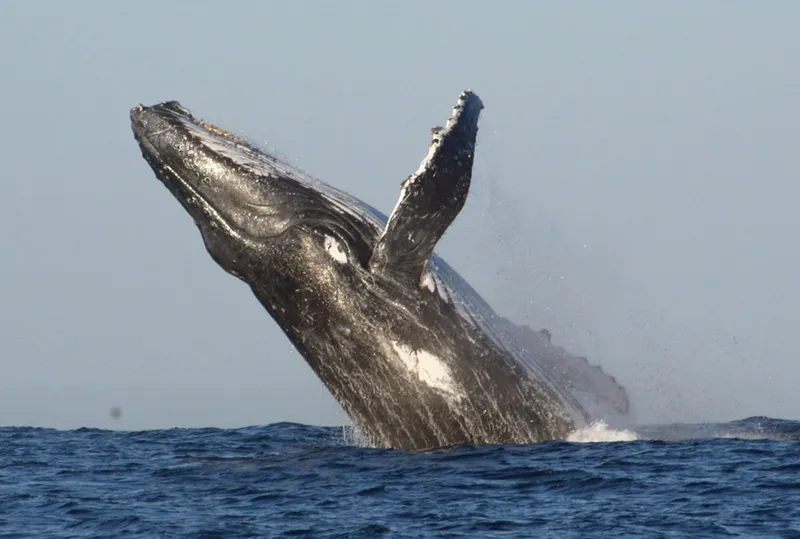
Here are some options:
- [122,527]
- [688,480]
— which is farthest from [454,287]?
[122,527]

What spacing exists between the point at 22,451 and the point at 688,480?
11.9 metres

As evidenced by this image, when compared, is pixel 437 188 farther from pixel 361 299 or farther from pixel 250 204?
pixel 250 204

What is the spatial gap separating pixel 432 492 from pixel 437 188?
3.42 meters

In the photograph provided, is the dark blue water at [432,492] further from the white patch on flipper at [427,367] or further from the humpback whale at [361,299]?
the white patch on flipper at [427,367]

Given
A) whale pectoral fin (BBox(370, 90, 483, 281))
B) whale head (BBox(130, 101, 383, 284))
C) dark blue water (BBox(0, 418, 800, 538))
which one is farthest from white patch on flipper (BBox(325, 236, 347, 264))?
dark blue water (BBox(0, 418, 800, 538))

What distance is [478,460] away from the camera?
1518cm

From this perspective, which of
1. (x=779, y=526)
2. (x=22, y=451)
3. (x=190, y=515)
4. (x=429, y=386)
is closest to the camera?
(x=779, y=526)

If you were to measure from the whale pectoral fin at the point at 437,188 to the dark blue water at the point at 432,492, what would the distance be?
2715mm

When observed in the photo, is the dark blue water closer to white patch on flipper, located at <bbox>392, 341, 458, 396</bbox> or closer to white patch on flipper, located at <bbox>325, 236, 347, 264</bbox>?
white patch on flipper, located at <bbox>392, 341, 458, 396</bbox>

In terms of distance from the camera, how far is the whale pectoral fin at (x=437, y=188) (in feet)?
47.6

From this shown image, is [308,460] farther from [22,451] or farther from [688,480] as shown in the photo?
[22,451]

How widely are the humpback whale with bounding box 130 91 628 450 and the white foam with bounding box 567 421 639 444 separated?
0.29 meters

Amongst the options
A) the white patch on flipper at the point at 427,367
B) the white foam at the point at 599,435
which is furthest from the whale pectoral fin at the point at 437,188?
the white foam at the point at 599,435

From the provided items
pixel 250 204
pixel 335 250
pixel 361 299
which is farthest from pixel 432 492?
pixel 250 204
